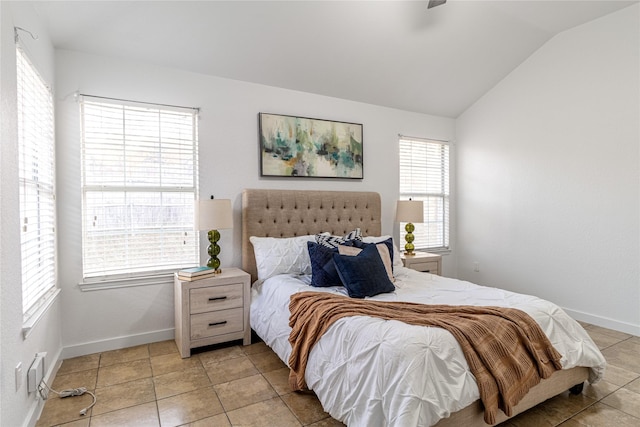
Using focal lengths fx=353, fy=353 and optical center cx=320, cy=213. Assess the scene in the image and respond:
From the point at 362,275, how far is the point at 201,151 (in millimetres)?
1906

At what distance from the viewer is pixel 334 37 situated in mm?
3201

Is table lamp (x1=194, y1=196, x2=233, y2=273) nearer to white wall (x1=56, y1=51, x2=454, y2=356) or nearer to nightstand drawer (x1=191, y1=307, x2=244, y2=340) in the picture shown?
white wall (x1=56, y1=51, x2=454, y2=356)

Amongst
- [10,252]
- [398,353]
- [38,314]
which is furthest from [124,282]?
[398,353]

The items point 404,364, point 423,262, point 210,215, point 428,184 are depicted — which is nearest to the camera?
point 404,364

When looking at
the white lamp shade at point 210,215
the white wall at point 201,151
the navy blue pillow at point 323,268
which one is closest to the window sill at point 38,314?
the white wall at point 201,151

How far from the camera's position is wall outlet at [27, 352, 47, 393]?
1.93 m

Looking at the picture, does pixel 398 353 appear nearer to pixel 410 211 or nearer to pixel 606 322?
pixel 410 211

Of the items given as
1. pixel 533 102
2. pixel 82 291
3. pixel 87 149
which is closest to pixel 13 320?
pixel 82 291

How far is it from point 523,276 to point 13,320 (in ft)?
15.3

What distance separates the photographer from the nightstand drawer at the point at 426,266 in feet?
13.0

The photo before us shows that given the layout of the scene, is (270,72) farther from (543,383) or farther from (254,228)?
(543,383)

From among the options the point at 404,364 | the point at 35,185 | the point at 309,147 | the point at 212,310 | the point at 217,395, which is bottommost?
the point at 217,395

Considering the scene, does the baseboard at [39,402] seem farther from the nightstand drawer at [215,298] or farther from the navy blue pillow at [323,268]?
the navy blue pillow at [323,268]

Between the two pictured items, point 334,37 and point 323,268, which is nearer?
point 323,268
